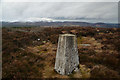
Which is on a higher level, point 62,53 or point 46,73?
point 62,53

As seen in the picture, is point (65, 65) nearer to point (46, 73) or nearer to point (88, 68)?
point (46, 73)

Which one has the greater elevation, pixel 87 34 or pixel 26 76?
pixel 87 34

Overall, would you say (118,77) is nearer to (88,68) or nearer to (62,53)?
(88,68)

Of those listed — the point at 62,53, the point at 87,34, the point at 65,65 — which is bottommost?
the point at 65,65

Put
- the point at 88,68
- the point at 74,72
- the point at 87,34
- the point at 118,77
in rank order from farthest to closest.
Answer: the point at 87,34 → the point at 88,68 → the point at 74,72 → the point at 118,77

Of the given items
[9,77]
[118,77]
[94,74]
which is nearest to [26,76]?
[9,77]

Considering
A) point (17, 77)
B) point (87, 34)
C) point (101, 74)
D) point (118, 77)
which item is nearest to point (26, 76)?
point (17, 77)

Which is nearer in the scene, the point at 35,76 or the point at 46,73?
the point at 35,76

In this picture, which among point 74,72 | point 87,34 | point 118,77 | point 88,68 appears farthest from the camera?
point 87,34

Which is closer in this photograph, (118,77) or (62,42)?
(118,77)
